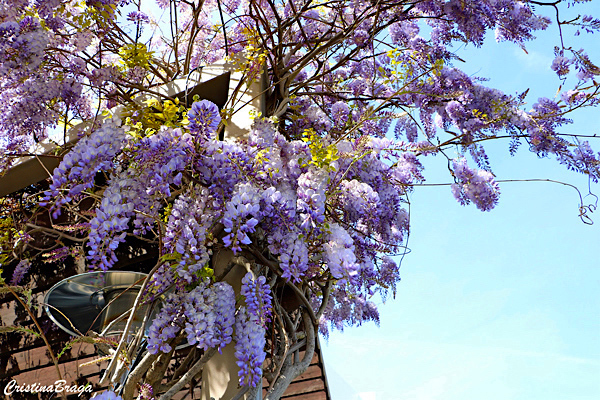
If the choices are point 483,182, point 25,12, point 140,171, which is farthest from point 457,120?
point 25,12

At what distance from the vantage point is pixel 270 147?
1.73 meters

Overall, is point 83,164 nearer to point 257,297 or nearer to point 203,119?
point 203,119

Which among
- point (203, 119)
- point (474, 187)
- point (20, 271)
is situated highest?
point (474, 187)

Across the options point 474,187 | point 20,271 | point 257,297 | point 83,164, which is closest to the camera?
point 83,164

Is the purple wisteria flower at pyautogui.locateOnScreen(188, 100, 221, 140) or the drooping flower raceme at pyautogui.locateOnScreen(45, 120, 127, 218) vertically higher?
the purple wisteria flower at pyautogui.locateOnScreen(188, 100, 221, 140)

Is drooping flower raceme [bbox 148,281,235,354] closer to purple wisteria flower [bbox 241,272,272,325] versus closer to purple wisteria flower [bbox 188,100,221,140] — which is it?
purple wisteria flower [bbox 241,272,272,325]

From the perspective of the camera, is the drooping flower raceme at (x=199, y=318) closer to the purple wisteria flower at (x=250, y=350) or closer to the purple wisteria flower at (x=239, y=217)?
the purple wisteria flower at (x=250, y=350)

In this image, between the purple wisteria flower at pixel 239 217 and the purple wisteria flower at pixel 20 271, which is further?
the purple wisteria flower at pixel 20 271

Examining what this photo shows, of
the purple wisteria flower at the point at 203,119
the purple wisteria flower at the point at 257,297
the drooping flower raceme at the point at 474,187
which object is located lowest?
the purple wisteria flower at the point at 257,297

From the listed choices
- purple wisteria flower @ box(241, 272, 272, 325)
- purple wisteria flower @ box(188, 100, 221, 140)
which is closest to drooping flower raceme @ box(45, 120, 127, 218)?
purple wisteria flower @ box(188, 100, 221, 140)

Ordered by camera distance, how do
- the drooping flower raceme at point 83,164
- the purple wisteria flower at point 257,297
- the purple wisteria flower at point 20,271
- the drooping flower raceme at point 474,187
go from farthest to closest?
the purple wisteria flower at point 20,271 → the drooping flower raceme at point 474,187 → the purple wisteria flower at point 257,297 → the drooping flower raceme at point 83,164

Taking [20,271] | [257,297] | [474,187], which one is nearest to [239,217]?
[257,297]

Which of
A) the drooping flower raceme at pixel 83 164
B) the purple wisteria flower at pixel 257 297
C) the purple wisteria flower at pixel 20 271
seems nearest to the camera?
the drooping flower raceme at pixel 83 164

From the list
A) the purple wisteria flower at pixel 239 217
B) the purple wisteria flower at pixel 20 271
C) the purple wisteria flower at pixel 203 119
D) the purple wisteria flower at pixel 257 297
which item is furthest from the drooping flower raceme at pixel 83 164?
the purple wisteria flower at pixel 20 271
